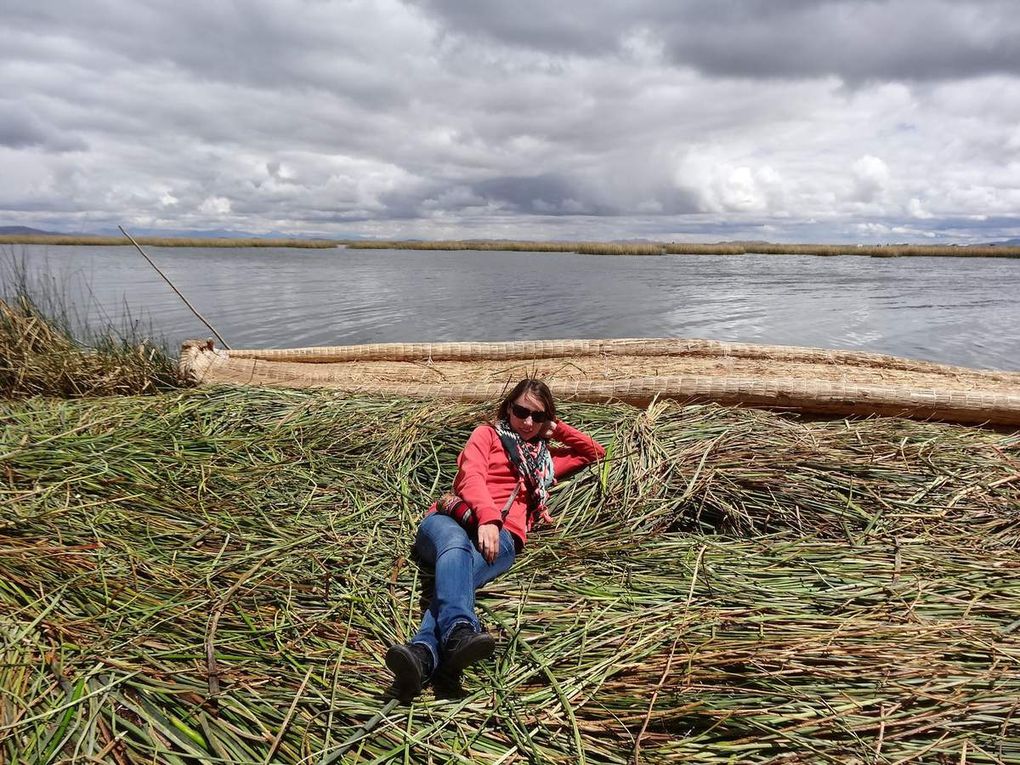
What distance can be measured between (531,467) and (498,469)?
14cm

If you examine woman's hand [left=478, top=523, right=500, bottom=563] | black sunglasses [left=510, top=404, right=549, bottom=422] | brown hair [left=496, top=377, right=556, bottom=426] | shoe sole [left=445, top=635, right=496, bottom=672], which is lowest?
shoe sole [left=445, top=635, right=496, bottom=672]

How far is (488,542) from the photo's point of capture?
6.77 feet

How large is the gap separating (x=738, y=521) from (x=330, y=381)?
3.46 m

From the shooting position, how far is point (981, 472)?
8.70ft

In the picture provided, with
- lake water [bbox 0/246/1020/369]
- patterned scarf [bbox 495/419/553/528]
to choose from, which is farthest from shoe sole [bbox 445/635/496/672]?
lake water [bbox 0/246/1020/369]

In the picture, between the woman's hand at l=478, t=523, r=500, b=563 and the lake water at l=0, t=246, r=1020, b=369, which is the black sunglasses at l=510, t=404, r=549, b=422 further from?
the lake water at l=0, t=246, r=1020, b=369

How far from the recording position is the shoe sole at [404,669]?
1.54m

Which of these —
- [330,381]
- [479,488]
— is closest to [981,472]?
[479,488]

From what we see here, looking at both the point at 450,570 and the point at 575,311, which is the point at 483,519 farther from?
the point at 575,311

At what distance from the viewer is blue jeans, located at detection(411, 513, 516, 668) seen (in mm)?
1761

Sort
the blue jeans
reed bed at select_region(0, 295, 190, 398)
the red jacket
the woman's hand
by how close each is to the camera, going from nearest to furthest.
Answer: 1. the blue jeans
2. the woman's hand
3. the red jacket
4. reed bed at select_region(0, 295, 190, 398)

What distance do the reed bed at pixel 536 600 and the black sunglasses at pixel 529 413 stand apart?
37cm

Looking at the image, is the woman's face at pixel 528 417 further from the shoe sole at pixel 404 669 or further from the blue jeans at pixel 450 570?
the shoe sole at pixel 404 669

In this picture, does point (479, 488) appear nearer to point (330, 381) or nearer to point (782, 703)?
point (782, 703)
